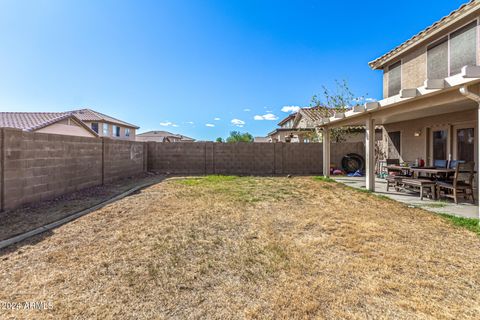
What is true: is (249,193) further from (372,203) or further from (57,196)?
(57,196)

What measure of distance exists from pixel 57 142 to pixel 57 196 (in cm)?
144

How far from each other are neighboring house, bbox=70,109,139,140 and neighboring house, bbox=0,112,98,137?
23.6 ft

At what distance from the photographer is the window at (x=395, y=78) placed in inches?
392

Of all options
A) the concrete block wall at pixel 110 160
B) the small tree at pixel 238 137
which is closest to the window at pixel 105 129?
the concrete block wall at pixel 110 160

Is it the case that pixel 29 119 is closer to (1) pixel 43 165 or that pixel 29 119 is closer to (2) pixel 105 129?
(2) pixel 105 129

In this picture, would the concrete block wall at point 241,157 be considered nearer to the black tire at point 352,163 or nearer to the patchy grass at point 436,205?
the black tire at point 352,163

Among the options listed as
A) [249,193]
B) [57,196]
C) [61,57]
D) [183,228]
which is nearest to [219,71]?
[61,57]

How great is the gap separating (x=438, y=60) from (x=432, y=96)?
145 inches

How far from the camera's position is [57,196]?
664 centimetres

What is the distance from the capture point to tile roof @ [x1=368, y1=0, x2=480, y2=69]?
664 centimetres

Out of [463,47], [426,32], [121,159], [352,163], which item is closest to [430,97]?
[463,47]

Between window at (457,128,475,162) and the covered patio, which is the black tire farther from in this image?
window at (457,128,475,162)

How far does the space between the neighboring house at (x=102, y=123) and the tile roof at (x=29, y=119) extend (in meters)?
7.94

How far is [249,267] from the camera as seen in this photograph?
9.87ft
